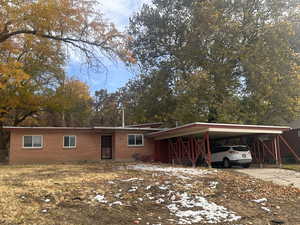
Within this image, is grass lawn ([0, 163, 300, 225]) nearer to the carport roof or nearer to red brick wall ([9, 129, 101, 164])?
the carport roof

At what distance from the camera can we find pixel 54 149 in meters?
19.9

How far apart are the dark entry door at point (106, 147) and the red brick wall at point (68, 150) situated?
85cm

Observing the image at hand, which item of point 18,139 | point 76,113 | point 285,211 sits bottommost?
point 285,211

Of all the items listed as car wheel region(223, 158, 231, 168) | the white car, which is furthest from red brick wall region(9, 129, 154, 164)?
car wheel region(223, 158, 231, 168)

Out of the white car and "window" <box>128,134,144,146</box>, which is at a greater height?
"window" <box>128,134,144,146</box>

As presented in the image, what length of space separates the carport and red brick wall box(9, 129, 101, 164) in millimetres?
4524

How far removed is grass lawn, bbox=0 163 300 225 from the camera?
5746mm

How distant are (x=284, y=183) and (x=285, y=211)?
3.81 m

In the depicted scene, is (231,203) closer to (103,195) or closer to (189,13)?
(103,195)

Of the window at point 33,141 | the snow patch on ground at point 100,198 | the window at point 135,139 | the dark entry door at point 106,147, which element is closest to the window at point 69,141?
the window at point 33,141

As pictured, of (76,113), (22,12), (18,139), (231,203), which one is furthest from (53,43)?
(76,113)

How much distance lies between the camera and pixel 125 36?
14.9m

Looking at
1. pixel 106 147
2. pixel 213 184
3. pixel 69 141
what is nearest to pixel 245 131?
pixel 213 184

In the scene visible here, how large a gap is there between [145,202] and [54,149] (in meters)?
14.6
